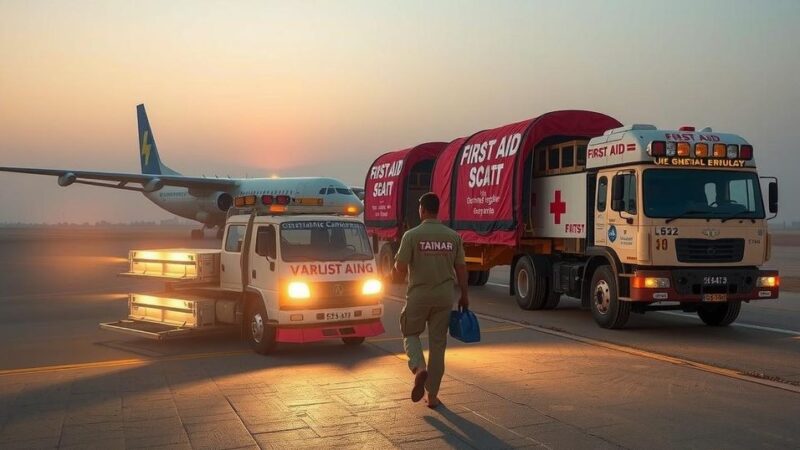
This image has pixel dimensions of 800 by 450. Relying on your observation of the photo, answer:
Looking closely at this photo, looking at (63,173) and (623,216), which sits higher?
(63,173)

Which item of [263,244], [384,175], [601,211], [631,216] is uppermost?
[384,175]

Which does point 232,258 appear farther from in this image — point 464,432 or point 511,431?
point 511,431

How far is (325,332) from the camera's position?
9.35m

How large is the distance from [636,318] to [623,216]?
9.57 feet

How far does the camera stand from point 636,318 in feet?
44.7

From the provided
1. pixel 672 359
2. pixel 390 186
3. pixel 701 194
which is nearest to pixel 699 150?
pixel 701 194

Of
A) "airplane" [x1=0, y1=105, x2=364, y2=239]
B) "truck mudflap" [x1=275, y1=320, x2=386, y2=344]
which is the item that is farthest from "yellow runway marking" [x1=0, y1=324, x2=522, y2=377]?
"airplane" [x1=0, y1=105, x2=364, y2=239]

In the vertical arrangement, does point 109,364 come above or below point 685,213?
below

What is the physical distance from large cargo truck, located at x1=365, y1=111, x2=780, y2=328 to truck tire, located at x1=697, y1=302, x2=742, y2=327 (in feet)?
0.06

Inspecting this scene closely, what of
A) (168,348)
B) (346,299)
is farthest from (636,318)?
(168,348)

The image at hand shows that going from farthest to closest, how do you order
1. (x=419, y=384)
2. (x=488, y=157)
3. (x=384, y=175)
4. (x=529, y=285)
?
1. (x=384, y=175)
2. (x=488, y=157)
3. (x=529, y=285)
4. (x=419, y=384)

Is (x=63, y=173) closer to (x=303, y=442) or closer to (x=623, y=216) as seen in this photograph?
(x=623, y=216)

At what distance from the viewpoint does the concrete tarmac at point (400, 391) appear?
5816mm

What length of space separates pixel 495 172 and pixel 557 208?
1718mm
